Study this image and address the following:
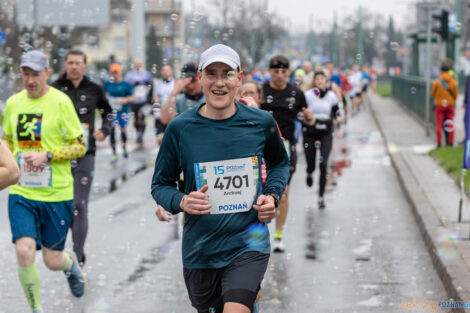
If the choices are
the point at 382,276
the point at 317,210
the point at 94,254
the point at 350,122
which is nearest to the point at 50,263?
the point at 94,254

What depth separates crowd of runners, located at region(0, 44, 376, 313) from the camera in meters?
3.80

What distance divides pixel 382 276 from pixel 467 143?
1.78 metres

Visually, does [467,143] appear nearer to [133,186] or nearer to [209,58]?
[209,58]

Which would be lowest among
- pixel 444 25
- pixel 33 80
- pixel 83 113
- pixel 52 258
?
pixel 52 258

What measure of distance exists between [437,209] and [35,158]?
17.2 feet

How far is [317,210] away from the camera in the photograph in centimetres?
1019

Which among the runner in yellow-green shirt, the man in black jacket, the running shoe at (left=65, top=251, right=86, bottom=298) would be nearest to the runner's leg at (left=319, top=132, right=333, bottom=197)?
the man in black jacket

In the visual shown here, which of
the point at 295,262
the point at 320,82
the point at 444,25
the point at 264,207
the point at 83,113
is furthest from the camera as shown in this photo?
the point at 444,25

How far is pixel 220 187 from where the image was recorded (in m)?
3.84

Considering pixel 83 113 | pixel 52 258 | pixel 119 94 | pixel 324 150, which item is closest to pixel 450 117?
pixel 119 94

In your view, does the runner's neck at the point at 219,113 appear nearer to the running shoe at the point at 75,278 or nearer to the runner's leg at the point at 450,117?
the running shoe at the point at 75,278

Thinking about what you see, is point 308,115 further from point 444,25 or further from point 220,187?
point 444,25

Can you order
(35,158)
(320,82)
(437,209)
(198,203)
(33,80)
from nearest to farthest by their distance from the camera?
(198,203) → (35,158) → (33,80) → (437,209) → (320,82)

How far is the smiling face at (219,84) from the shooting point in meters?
3.77
